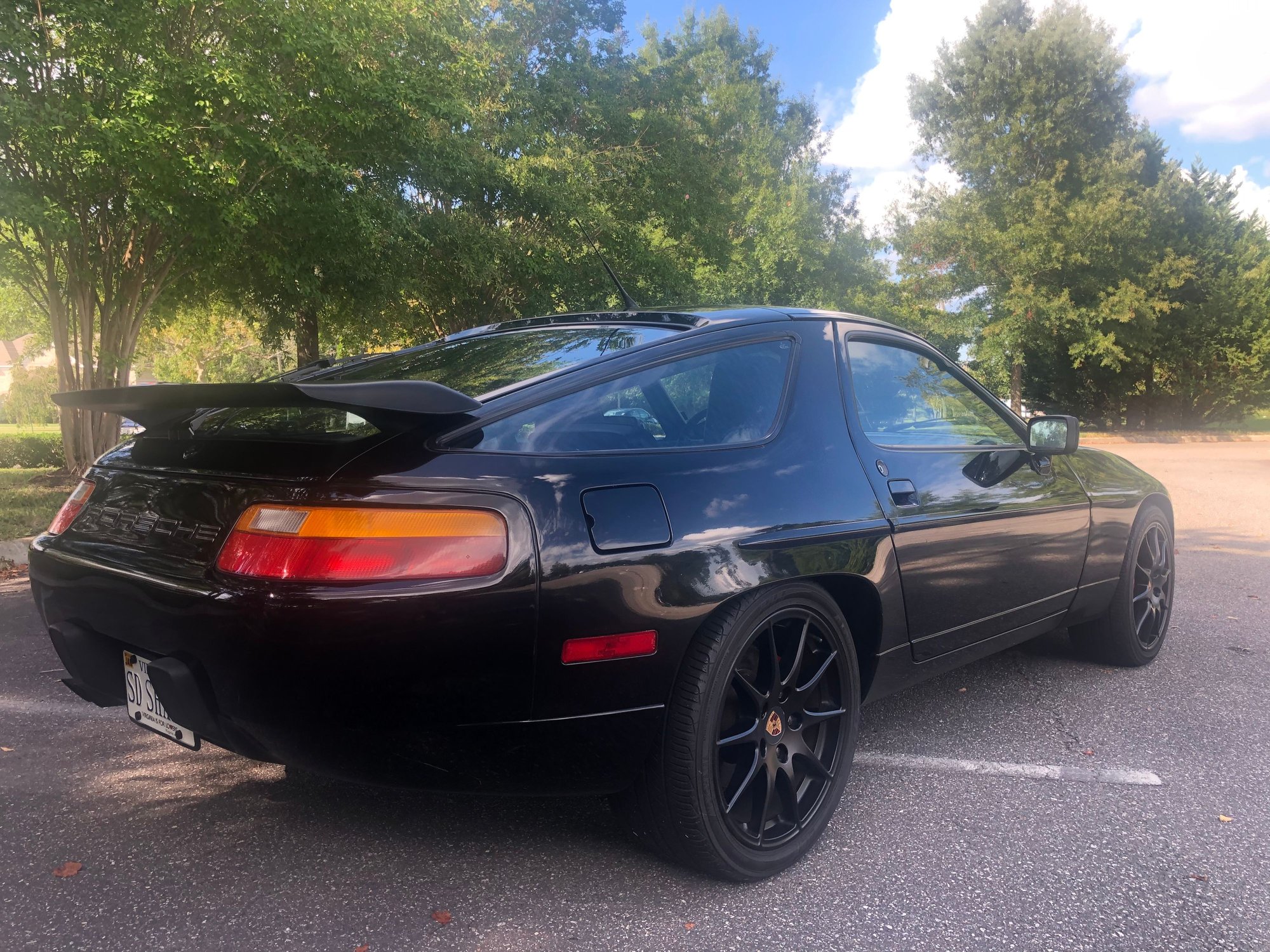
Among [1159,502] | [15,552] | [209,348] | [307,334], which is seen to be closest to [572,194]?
[307,334]

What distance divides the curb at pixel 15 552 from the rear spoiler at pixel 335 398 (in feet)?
18.7

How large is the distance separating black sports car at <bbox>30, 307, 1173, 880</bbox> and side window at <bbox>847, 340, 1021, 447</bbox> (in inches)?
2.0

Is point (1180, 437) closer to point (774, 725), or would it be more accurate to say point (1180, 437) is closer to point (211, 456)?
point (774, 725)

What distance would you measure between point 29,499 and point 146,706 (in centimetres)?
1069

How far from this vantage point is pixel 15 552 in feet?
23.4

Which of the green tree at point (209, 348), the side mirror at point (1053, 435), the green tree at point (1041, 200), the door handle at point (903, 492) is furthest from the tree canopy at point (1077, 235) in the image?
the door handle at point (903, 492)

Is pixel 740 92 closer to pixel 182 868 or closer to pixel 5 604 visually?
pixel 5 604

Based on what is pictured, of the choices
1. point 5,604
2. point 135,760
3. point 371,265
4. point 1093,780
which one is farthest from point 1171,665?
point 371,265

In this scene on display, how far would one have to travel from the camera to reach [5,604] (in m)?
5.51

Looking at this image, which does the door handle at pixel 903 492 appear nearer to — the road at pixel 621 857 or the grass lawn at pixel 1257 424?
the road at pixel 621 857

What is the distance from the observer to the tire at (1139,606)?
415cm

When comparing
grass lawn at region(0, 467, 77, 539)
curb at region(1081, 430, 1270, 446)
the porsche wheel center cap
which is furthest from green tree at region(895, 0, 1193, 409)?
the porsche wheel center cap

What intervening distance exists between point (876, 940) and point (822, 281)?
34.0 metres

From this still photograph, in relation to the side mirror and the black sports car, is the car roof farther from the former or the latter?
the side mirror
